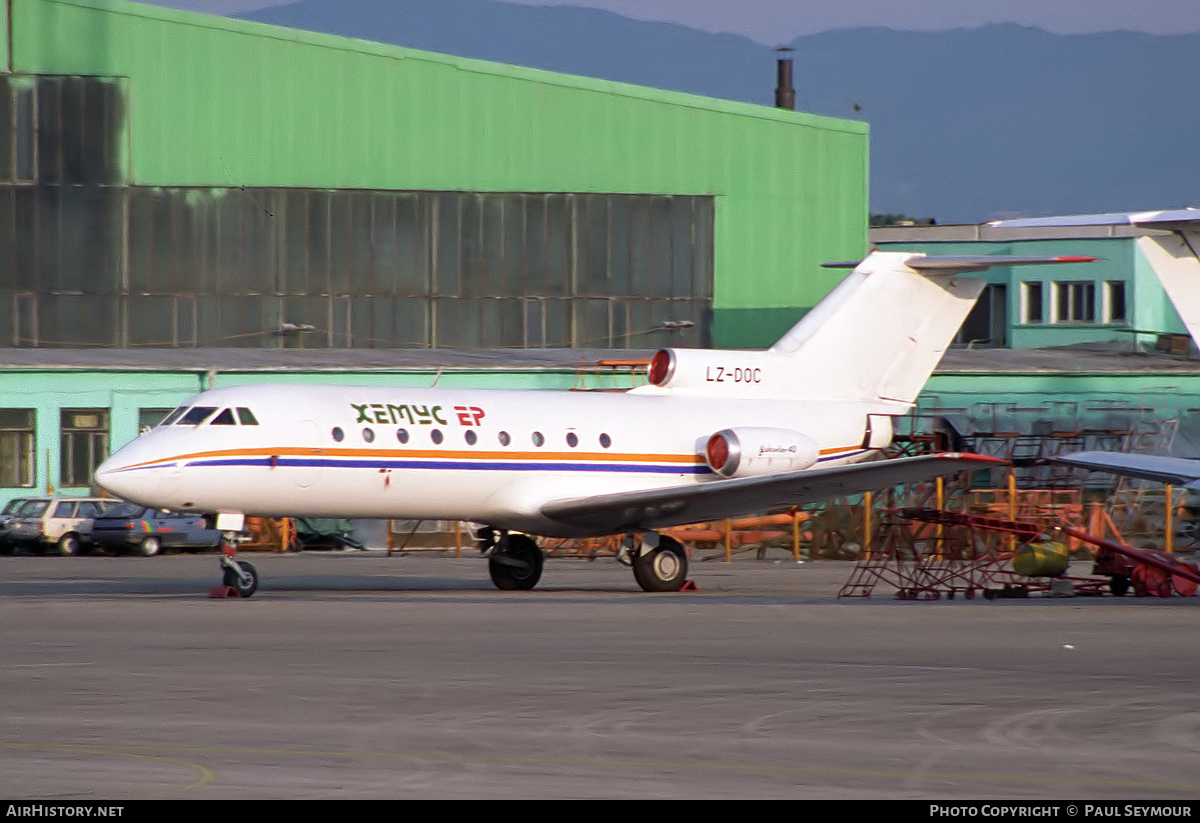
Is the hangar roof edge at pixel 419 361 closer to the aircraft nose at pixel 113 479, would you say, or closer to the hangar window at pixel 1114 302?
the hangar window at pixel 1114 302

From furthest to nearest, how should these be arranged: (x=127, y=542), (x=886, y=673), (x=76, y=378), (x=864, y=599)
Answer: (x=76, y=378) → (x=127, y=542) → (x=864, y=599) → (x=886, y=673)


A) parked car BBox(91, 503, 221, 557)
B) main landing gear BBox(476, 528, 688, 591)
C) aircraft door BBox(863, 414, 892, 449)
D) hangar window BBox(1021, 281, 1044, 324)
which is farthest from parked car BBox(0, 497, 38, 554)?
hangar window BBox(1021, 281, 1044, 324)

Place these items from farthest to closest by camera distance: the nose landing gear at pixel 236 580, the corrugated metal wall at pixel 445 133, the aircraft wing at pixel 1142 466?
the corrugated metal wall at pixel 445 133 < the nose landing gear at pixel 236 580 < the aircraft wing at pixel 1142 466

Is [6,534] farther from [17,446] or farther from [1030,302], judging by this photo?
[1030,302]

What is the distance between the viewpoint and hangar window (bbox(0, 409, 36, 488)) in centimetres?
4403

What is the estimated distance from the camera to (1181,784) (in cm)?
918

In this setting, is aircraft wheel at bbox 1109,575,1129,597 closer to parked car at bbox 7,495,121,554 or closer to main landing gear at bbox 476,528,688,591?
main landing gear at bbox 476,528,688,591

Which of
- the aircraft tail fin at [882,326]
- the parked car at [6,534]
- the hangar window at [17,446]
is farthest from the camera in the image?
the hangar window at [17,446]

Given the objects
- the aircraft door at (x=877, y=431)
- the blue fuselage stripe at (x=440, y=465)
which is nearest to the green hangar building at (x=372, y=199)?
the aircraft door at (x=877, y=431)

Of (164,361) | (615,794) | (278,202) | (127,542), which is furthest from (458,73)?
(615,794)

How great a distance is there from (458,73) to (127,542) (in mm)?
19080

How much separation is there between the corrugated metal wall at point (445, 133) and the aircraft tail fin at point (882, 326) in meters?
24.8

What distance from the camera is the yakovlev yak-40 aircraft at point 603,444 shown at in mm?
23984

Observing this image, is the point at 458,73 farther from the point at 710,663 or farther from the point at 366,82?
the point at 710,663
